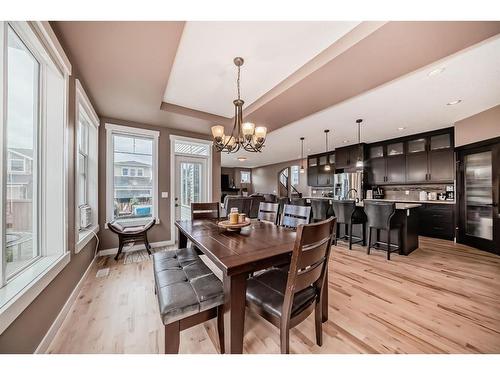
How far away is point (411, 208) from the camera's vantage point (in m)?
3.35

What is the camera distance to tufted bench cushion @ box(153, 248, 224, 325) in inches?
44.8

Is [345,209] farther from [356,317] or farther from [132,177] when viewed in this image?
[132,177]

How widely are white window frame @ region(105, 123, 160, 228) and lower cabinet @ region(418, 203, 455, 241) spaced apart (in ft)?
19.8

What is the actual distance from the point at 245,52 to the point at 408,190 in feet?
18.6

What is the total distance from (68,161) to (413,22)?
10.1 ft

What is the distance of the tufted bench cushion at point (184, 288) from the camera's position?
1.14 meters

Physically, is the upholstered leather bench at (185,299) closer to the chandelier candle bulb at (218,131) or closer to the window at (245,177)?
the chandelier candle bulb at (218,131)

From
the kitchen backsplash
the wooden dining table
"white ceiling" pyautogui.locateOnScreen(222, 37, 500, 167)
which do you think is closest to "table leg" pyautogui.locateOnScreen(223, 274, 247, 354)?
the wooden dining table

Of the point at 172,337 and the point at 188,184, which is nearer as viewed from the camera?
the point at 172,337

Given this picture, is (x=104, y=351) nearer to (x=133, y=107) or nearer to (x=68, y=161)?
(x=68, y=161)

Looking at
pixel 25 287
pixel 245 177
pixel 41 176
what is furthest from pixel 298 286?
pixel 245 177

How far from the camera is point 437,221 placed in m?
4.38

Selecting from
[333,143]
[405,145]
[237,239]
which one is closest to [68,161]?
[237,239]
